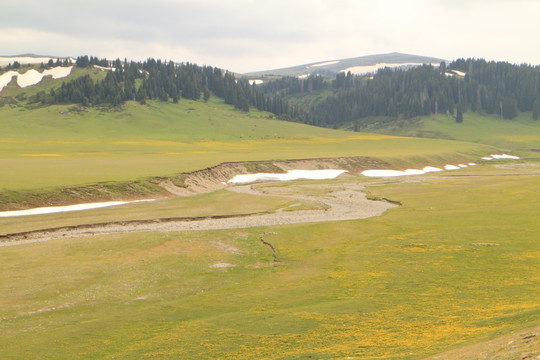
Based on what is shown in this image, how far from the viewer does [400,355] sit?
19031 millimetres

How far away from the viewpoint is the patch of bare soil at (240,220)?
45781 millimetres

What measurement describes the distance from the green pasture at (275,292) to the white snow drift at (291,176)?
46.0m

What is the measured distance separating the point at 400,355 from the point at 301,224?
108 feet

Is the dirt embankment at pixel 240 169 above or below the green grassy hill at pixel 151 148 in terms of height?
below

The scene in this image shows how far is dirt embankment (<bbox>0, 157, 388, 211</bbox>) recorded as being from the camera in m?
59.3

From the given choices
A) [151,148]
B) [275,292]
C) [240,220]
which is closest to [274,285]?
[275,292]

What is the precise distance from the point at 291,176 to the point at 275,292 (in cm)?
7300

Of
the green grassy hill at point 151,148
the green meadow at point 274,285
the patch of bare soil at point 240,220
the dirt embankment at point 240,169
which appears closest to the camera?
the green meadow at point 274,285

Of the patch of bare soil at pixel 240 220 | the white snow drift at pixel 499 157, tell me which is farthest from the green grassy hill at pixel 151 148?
the patch of bare soil at pixel 240 220

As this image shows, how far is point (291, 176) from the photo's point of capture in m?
102

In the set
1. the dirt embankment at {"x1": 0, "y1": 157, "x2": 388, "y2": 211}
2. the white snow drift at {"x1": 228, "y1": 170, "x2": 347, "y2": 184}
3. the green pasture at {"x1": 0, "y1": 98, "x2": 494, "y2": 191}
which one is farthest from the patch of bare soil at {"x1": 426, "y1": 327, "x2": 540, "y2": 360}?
the white snow drift at {"x1": 228, "y1": 170, "x2": 347, "y2": 184}

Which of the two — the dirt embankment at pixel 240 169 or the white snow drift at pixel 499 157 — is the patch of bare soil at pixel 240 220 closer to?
the dirt embankment at pixel 240 169

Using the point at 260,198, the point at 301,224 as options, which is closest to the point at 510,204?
the point at 301,224

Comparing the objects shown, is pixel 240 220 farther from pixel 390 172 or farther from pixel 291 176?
pixel 390 172
